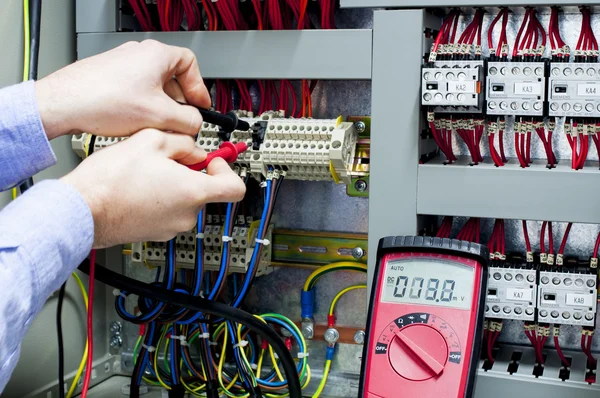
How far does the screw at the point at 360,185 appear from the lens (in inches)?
58.2

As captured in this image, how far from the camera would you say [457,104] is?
3.91 feet

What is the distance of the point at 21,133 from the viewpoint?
93 centimetres

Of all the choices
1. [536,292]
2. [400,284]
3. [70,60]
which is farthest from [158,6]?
[536,292]

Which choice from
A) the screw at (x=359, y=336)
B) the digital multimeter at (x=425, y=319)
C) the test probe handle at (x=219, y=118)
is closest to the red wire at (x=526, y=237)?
the digital multimeter at (x=425, y=319)

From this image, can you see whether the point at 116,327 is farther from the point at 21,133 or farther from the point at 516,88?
the point at 516,88

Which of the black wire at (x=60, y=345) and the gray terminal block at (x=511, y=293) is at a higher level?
the gray terminal block at (x=511, y=293)

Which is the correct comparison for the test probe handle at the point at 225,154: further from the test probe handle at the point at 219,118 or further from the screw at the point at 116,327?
the screw at the point at 116,327

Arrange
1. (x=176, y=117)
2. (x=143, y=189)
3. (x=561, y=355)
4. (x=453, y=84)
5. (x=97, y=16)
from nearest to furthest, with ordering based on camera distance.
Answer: (x=143, y=189) < (x=176, y=117) < (x=453, y=84) < (x=561, y=355) < (x=97, y=16)

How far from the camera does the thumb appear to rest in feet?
3.11

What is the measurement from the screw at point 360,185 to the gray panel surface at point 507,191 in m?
0.25

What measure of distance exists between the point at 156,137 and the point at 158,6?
613 mm

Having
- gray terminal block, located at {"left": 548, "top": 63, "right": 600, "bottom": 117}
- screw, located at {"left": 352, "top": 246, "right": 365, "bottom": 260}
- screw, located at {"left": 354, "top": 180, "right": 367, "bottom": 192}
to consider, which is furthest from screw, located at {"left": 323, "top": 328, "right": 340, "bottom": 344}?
gray terminal block, located at {"left": 548, "top": 63, "right": 600, "bottom": 117}

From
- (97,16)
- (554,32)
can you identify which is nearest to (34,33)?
Answer: (97,16)

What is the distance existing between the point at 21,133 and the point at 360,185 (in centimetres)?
76
